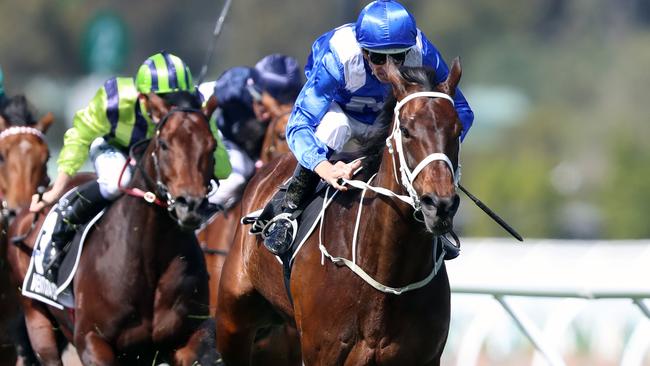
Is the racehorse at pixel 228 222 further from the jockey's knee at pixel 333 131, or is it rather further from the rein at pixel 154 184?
the jockey's knee at pixel 333 131

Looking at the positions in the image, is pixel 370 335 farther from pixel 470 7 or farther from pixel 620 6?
pixel 470 7

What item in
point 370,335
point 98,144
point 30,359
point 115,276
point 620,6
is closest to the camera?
point 370,335

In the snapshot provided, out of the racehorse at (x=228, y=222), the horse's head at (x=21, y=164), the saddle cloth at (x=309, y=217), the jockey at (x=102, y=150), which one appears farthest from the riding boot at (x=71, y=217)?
the saddle cloth at (x=309, y=217)

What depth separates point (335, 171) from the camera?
19.5 feet

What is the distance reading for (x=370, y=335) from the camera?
5.87 metres

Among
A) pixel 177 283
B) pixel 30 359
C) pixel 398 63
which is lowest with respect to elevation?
pixel 30 359

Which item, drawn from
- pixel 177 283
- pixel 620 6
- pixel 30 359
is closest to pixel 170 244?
pixel 177 283

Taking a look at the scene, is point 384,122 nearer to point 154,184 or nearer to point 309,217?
point 309,217

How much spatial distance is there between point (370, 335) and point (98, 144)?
2.70 metres

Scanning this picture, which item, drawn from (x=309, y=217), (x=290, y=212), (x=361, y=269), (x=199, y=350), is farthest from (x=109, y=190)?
(x=361, y=269)

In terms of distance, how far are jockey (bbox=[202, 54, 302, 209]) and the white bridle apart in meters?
3.98

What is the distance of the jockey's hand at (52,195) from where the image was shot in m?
7.92

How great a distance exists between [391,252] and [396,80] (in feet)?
2.29

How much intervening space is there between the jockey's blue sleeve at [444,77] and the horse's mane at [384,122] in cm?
28
